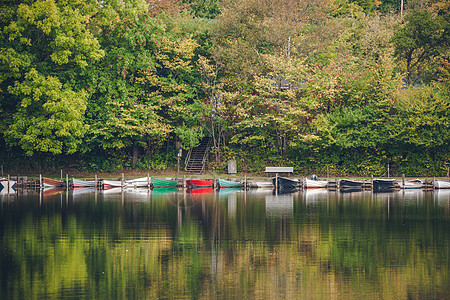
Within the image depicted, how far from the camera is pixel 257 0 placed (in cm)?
5684

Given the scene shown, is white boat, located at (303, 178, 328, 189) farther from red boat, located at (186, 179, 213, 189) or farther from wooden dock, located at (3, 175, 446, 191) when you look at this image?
red boat, located at (186, 179, 213, 189)

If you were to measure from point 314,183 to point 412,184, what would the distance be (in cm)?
854

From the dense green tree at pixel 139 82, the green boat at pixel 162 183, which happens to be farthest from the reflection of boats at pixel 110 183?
the dense green tree at pixel 139 82

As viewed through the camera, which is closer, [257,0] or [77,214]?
[77,214]

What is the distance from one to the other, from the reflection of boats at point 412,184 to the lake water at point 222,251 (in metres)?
17.9

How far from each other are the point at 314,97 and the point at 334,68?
11.8ft

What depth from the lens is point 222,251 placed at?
2028 cm

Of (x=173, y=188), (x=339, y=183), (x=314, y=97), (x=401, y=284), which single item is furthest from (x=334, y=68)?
(x=401, y=284)

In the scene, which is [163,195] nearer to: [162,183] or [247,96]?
[162,183]

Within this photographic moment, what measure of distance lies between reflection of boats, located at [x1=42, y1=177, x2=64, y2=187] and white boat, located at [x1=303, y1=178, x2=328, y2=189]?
68.6 ft

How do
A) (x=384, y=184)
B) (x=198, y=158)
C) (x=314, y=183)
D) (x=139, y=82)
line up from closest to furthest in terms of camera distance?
(x=384, y=184) < (x=314, y=183) < (x=139, y=82) < (x=198, y=158)

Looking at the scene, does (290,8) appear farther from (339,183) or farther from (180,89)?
(339,183)

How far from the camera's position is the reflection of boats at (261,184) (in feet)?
177

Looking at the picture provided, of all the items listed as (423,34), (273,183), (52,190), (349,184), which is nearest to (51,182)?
(52,190)
